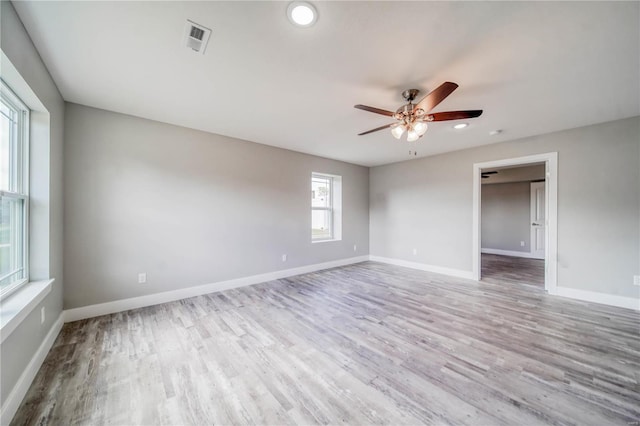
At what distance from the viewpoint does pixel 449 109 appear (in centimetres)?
274

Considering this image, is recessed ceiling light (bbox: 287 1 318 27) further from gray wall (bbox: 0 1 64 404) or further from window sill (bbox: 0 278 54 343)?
window sill (bbox: 0 278 54 343)

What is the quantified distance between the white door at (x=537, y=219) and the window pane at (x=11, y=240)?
946 centimetres

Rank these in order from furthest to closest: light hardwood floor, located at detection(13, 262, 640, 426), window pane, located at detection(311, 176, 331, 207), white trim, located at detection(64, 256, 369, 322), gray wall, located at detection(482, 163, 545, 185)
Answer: gray wall, located at detection(482, 163, 545, 185)
window pane, located at detection(311, 176, 331, 207)
white trim, located at detection(64, 256, 369, 322)
light hardwood floor, located at detection(13, 262, 640, 426)

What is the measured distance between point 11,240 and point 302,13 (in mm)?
2819

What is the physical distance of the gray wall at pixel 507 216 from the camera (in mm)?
6695

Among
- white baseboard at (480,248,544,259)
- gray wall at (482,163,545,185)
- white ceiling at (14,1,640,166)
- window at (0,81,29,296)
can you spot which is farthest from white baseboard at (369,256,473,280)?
window at (0,81,29,296)

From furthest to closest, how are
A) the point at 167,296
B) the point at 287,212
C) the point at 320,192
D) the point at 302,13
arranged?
the point at 320,192 < the point at 287,212 < the point at 167,296 < the point at 302,13

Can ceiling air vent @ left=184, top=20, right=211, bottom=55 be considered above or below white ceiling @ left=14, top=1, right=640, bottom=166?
above

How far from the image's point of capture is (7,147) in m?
1.88

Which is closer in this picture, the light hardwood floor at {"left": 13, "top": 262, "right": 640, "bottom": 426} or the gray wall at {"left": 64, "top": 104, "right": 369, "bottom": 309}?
the light hardwood floor at {"left": 13, "top": 262, "right": 640, "bottom": 426}

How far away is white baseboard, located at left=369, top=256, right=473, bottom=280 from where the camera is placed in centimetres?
455

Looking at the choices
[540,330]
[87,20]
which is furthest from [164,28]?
[540,330]

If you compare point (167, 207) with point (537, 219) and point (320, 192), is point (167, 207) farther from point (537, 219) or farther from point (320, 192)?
point (537, 219)

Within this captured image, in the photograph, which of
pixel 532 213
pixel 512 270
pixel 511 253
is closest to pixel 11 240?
pixel 512 270
